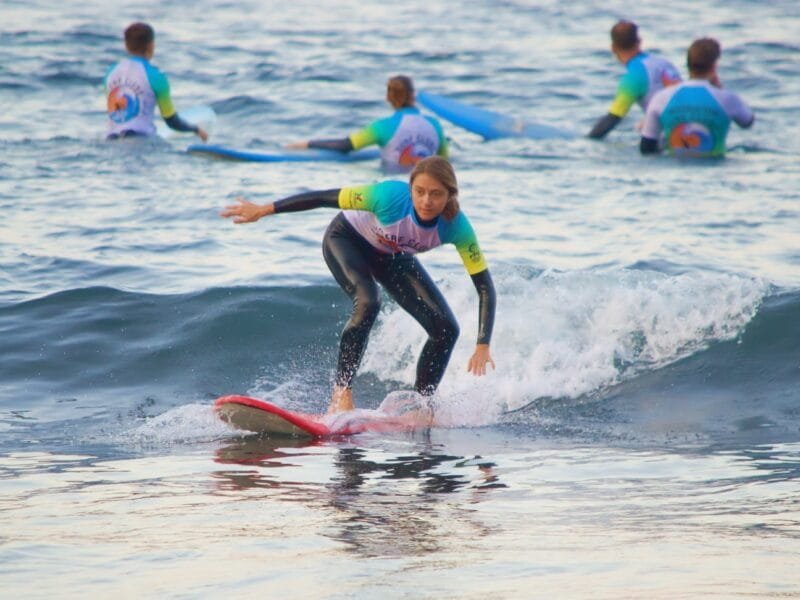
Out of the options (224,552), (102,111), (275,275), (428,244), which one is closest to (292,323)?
(275,275)

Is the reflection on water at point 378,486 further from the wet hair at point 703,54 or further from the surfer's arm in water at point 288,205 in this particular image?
the wet hair at point 703,54

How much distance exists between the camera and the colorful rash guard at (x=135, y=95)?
13883 millimetres

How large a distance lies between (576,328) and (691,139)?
562cm

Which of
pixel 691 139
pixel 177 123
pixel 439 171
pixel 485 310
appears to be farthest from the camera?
pixel 691 139

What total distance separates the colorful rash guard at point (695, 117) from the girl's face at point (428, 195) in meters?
7.60

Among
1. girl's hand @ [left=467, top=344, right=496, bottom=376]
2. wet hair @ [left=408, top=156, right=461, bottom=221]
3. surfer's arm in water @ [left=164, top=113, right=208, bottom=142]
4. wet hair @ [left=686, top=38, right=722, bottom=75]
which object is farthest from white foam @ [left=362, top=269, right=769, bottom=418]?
surfer's arm in water @ [left=164, top=113, right=208, bottom=142]

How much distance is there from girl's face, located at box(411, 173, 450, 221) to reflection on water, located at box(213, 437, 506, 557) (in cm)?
124

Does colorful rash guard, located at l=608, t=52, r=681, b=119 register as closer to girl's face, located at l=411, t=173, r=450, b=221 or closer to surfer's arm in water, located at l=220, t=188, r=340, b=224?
surfer's arm in water, located at l=220, t=188, r=340, b=224

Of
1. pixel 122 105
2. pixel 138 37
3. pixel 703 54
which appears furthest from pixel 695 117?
pixel 122 105

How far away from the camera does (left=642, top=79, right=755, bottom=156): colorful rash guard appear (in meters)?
13.5

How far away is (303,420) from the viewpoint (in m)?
6.78

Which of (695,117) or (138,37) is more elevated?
(138,37)

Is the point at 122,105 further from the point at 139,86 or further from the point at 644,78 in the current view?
the point at 644,78

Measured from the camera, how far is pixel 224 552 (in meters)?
4.66
